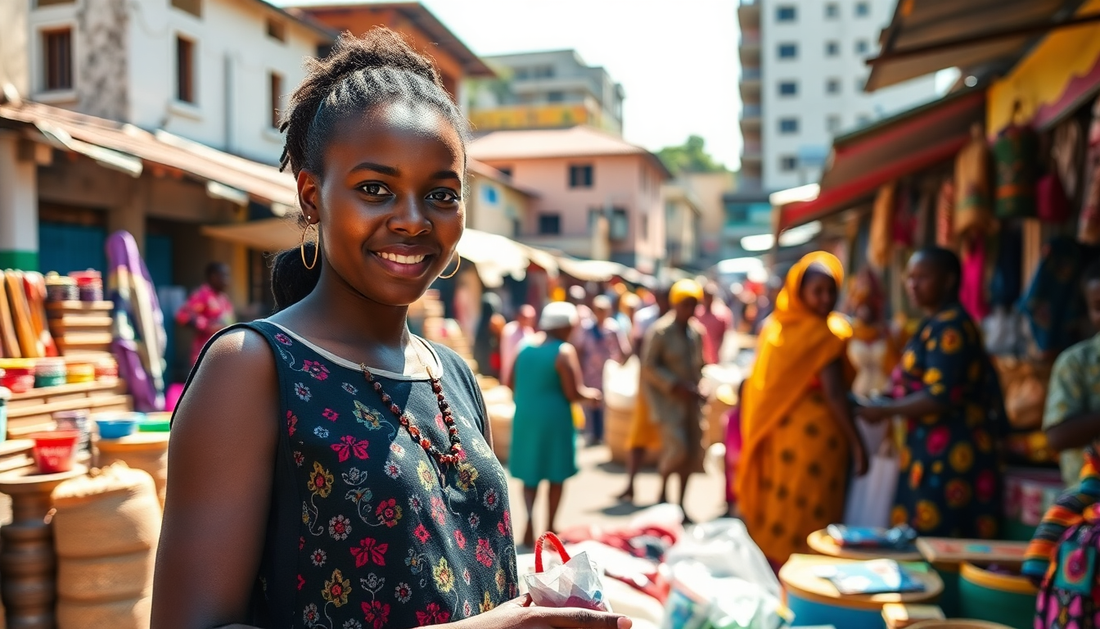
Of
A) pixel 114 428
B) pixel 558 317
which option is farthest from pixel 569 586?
pixel 558 317

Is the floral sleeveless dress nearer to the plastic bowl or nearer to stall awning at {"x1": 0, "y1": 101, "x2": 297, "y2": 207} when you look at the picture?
the plastic bowl

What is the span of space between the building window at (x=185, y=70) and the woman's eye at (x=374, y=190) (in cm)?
1026

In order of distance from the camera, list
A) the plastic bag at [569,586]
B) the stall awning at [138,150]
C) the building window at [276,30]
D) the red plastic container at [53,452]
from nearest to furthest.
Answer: the plastic bag at [569,586] → the red plastic container at [53,452] → the stall awning at [138,150] → the building window at [276,30]

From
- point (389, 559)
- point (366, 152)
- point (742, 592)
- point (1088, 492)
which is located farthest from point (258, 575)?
point (1088, 492)

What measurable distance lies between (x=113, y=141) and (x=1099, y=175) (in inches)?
309

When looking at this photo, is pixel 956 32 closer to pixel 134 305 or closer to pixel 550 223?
pixel 134 305

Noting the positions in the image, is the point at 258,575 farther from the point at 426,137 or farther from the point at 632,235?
the point at 632,235

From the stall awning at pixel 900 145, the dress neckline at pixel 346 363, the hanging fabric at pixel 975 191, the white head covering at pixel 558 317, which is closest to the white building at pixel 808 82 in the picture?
the stall awning at pixel 900 145

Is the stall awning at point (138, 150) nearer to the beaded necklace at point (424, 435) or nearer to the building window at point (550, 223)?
the beaded necklace at point (424, 435)

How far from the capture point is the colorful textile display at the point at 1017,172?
5.74m

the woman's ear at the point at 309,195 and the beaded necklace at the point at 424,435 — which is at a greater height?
the woman's ear at the point at 309,195

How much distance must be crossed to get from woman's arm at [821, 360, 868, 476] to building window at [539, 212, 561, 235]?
29490 mm

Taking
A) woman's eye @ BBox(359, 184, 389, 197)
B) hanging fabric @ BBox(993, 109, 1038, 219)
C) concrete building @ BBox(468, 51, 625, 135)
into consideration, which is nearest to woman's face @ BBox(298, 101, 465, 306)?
woman's eye @ BBox(359, 184, 389, 197)

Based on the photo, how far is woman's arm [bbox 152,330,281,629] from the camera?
3.88 ft
